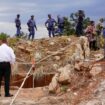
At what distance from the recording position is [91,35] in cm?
2581

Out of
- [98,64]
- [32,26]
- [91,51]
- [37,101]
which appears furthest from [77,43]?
[37,101]

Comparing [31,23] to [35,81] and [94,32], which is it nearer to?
[94,32]

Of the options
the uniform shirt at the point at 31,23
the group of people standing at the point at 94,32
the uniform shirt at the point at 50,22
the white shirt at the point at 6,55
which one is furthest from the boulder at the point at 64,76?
the uniform shirt at the point at 31,23

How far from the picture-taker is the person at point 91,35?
25.3 meters

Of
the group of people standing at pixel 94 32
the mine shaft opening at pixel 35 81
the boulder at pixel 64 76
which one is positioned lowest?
the mine shaft opening at pixel 35 81

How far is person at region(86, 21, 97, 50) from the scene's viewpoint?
25.3 m

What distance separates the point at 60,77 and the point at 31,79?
8090 mm

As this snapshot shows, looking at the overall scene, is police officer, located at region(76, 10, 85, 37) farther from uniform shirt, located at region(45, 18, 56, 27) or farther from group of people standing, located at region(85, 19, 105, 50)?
uniform shirt, located at region(45, 18, 56, 27)

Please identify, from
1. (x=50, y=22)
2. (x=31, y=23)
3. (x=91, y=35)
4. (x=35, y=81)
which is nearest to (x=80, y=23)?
(x=91, y=35)

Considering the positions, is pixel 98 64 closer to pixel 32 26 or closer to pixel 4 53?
pixel 4 53

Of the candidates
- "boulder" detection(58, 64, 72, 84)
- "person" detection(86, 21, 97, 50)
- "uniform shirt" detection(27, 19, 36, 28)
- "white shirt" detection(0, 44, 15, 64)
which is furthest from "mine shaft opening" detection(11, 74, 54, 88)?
"white shirt" detection(0, 44, 15, 64)

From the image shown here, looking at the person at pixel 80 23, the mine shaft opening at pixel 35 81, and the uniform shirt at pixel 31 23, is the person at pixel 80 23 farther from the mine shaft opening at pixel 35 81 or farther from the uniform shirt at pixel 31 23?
the mine shaft opening at pixel 35 81

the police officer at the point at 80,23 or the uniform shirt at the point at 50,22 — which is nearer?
the police officer at the point at 80,23

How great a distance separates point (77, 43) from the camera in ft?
88.8
